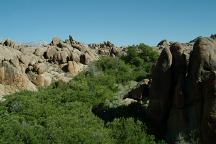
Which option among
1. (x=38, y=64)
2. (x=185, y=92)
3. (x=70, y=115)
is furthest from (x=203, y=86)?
(x=38, y=64)

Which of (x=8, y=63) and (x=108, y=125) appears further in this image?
(x=8, y=63)

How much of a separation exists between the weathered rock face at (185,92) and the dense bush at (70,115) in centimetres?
184

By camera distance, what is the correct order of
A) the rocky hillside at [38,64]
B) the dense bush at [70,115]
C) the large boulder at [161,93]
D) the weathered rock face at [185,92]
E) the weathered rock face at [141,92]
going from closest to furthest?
the weathered rock face at [185,92], the dense bush at [70,115], the large boulder at [161,93], the weathered rock face at [141,92], the rocky hillside at [38,64]

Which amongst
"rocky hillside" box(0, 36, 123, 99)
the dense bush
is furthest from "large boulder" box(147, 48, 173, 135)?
"rocky hillside" box(0, 36, 123, 99)

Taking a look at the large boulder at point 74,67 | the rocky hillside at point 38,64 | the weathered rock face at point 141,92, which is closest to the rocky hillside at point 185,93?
the weathered rock face at point 141,92

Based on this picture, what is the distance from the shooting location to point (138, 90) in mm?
40375

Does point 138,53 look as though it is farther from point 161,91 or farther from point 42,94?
point 161,91

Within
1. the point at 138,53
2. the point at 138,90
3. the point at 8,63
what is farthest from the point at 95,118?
the point at 138,53

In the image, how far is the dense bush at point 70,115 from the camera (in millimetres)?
33125

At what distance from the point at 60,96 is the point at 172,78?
46.2 feet

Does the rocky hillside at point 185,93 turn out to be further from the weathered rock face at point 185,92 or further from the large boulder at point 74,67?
the large boulder at point 74,67

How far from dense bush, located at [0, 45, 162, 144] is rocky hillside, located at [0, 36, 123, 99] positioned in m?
1.90

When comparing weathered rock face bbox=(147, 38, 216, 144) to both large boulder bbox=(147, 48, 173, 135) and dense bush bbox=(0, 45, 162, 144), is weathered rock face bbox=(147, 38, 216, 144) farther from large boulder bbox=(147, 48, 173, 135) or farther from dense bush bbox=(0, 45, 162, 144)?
dense bush bbox=(0, 45, 162, 144)

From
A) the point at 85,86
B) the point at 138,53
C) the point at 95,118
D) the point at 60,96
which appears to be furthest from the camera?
the point at 138,53
